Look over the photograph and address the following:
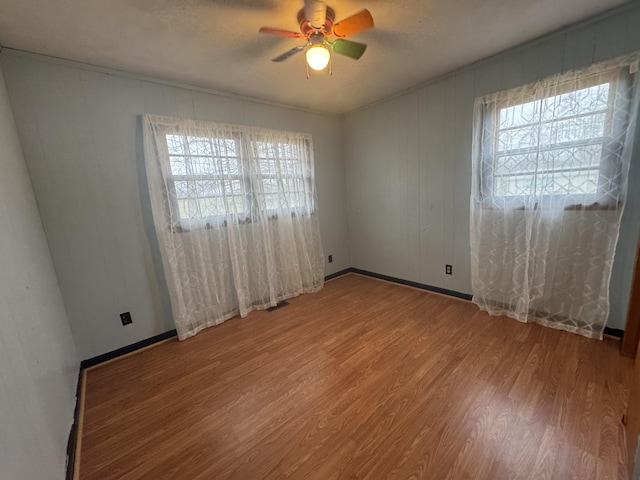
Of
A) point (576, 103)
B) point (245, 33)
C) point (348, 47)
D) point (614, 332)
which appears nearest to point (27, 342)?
point (245, 33)

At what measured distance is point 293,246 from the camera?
3.09m

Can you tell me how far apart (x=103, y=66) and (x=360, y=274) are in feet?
11.6

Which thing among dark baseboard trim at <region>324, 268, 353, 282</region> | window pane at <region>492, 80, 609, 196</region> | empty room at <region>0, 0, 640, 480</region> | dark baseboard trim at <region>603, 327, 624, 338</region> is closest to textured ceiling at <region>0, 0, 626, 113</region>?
empty room at <region>0, 0, 640, 480</region>

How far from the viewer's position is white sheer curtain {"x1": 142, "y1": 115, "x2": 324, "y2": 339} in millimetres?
2242

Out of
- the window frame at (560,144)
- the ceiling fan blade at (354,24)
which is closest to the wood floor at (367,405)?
the window frame at (560,144)

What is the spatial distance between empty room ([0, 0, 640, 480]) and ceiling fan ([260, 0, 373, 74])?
2 cm

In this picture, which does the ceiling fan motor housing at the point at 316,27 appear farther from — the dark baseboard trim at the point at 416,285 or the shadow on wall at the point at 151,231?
the dark baseboard trim at the point at 416,285

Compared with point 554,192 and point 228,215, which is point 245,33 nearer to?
point 228,215

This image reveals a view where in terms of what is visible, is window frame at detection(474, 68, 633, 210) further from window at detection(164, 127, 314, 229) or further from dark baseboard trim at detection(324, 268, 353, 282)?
dark baseboard trim at detection(324, 268, 353, 282)

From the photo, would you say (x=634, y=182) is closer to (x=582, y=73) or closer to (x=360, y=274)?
(x=582, y=73)

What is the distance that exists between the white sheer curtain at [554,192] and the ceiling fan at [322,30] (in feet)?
4.77

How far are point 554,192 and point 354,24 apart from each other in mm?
1938

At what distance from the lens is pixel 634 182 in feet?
5.70

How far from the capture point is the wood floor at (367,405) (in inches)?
46.1
